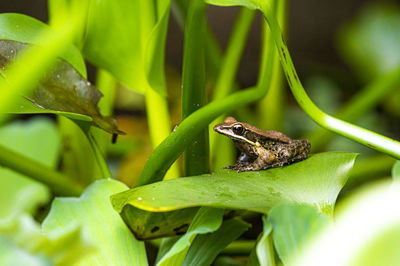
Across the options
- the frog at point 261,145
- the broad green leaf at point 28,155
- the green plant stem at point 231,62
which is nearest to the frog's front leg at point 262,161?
the frog at point 261,145

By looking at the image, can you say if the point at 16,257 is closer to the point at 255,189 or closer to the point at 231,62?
the point at 255,189

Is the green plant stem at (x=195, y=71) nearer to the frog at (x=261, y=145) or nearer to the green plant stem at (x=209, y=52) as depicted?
the frog at (x=261, y=145)

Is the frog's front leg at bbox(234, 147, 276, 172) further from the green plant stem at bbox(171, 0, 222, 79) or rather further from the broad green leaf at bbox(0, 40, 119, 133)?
the green plant stem at bbox(171, 0, 222, 79)

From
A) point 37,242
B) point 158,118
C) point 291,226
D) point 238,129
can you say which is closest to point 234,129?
point 238,129

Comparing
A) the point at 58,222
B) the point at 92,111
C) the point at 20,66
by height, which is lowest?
the point at 58,222

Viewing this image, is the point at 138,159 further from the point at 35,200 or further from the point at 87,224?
the point at 87,224

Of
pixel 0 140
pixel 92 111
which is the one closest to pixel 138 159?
pixel 0 140
